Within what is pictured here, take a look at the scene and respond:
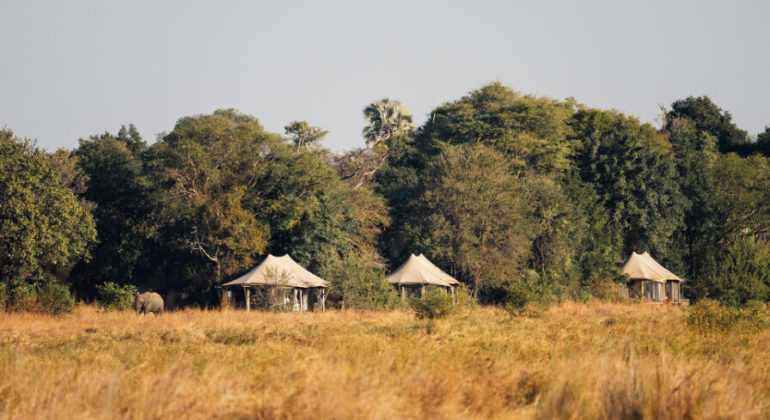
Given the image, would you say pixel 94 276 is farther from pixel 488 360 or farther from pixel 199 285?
pixel 488 360

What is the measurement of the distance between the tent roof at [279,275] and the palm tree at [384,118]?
38197 millimetres

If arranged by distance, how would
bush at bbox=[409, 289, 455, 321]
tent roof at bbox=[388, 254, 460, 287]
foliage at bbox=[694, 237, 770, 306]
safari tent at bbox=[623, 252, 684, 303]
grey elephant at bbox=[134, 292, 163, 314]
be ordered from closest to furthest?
1. bush at bbox=[409, 289, 455, 321]
2. foliage at bbox=[694, 237, 770, 306]
3. grey elephant at bbox=[134, 292, 163, 314]
4. tent roof at bbox=[388, 254, 460, 287]
5. safari tent at bbox=[623, 252, 684, 303]

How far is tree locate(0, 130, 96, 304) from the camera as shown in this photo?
125 ft

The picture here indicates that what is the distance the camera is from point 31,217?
38219mm

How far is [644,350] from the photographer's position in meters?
17.2

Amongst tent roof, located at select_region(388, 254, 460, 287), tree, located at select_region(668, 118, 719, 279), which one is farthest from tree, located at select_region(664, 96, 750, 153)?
tent roof, located at select_region(388, 254, 460, 287)

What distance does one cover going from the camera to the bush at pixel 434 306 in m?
30.1

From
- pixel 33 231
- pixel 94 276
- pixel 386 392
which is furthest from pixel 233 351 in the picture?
pixel 94 276

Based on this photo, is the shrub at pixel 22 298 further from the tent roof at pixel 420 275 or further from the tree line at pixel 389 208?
the tent roof at pixel 420 275

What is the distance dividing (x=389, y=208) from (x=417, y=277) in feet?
30.2

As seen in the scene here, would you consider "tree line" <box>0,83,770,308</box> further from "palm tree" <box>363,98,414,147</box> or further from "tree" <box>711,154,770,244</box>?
"palm tree" <box>363,98,414,147</box>

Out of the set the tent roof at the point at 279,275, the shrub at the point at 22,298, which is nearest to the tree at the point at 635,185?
the tent roof at the point at 279,275

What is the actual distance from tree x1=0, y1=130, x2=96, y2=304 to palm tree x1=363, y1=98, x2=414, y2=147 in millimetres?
43417

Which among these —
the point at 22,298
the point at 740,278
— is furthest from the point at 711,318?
the point at 22,298
